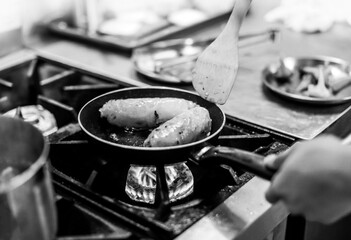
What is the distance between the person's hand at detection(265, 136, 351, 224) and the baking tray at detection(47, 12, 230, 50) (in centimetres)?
109

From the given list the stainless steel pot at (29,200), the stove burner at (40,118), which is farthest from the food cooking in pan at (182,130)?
the stove burner at (40,118)

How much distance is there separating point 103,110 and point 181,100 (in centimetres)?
18

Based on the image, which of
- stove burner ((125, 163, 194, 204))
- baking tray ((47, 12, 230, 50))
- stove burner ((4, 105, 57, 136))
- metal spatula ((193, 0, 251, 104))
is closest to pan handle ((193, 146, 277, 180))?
stove burner ((125, 163, 194, 204))

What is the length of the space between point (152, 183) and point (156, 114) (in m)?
0.16

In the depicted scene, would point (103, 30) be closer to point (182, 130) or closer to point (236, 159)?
point (182, 130)

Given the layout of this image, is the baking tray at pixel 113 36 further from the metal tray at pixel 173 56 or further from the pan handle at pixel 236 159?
the pan handle at pixel 236 159

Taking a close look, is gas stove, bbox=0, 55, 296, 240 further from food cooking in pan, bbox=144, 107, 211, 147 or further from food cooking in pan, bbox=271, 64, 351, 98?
food cooking in pan, bbox=271, 64, 351, 98

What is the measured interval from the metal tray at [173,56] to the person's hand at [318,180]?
772 millimetres

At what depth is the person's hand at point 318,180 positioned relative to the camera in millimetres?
755

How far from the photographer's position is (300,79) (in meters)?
1.57

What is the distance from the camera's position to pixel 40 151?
0.85 m

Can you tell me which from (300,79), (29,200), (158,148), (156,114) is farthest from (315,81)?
(29,200)

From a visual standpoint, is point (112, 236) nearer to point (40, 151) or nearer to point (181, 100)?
point (40, 151)

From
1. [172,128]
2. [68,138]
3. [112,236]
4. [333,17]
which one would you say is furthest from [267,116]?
[333,17]
